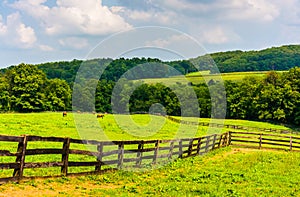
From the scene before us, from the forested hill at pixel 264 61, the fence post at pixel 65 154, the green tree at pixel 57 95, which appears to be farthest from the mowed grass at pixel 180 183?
the forested hill at pixel 264 61

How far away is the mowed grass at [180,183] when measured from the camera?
394 inches

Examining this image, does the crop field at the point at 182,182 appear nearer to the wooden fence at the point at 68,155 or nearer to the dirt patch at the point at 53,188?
the dirt patch at the point at 53,188

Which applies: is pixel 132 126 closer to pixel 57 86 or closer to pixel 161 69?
pixel 161 69

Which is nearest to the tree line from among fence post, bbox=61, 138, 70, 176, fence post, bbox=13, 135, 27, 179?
fence post, bbox=61, 138, 70, 176

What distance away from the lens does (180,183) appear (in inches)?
476

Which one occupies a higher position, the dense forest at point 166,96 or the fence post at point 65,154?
the dense forest at point 166,96

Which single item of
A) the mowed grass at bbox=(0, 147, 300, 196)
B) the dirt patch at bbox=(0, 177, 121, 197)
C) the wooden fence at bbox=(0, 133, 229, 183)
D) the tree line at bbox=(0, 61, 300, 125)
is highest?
the tree line at bbox=(0, 61, 300, 125)

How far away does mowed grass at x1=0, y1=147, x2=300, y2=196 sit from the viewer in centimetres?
1002

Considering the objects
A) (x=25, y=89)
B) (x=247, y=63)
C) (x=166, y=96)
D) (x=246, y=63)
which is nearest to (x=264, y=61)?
(x=247, y=63)

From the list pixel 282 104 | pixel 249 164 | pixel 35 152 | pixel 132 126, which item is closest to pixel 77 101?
pixel 132 126

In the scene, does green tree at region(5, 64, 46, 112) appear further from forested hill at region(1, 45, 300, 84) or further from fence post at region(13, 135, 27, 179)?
fence post at region(13, 135, 27, 179)

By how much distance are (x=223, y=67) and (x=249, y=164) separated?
138998 mm

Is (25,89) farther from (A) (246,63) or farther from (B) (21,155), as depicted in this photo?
(A) (246,63)

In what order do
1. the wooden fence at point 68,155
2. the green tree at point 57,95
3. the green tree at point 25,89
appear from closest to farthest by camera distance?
1. the wooden fence at point 68,155
2. the green tree at point 25,89
3. the green tree at point 57,95
